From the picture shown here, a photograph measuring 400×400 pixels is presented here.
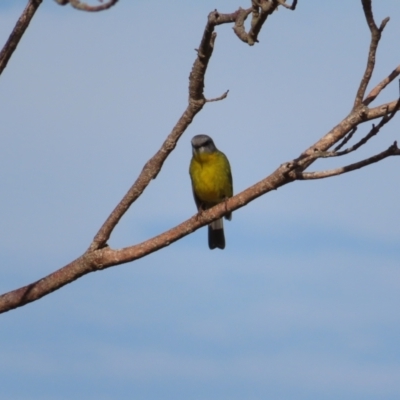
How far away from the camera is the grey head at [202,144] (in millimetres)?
9922

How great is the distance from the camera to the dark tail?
10.9 meters

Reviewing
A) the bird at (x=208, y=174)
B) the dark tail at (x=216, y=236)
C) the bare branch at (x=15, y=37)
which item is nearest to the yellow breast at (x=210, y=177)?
the bird at (x=208, y=174)

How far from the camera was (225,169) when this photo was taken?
9953 millimetres

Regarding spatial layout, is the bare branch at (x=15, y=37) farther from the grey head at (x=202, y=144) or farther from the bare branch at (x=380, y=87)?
the grey head at (x=202, y=144)

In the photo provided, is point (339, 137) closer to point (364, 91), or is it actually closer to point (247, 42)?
point (364, 91)

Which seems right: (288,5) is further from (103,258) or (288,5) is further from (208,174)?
Answer: (208,174)

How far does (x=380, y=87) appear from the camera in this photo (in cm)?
504

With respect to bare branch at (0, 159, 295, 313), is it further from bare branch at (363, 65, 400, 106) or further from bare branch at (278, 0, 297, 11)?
bare branch at (278, 0, 297, 11)

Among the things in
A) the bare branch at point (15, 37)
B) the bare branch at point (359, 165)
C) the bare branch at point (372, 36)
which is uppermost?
the bare branch at point (372, 36)

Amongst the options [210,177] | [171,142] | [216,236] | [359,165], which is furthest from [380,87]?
[216,236]

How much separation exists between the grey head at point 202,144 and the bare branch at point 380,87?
16.2 feet

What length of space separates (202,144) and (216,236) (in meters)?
1.51

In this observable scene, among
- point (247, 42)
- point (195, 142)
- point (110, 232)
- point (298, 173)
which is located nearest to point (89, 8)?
point (247, 42)

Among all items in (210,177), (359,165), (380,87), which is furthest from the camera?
(210,177)
